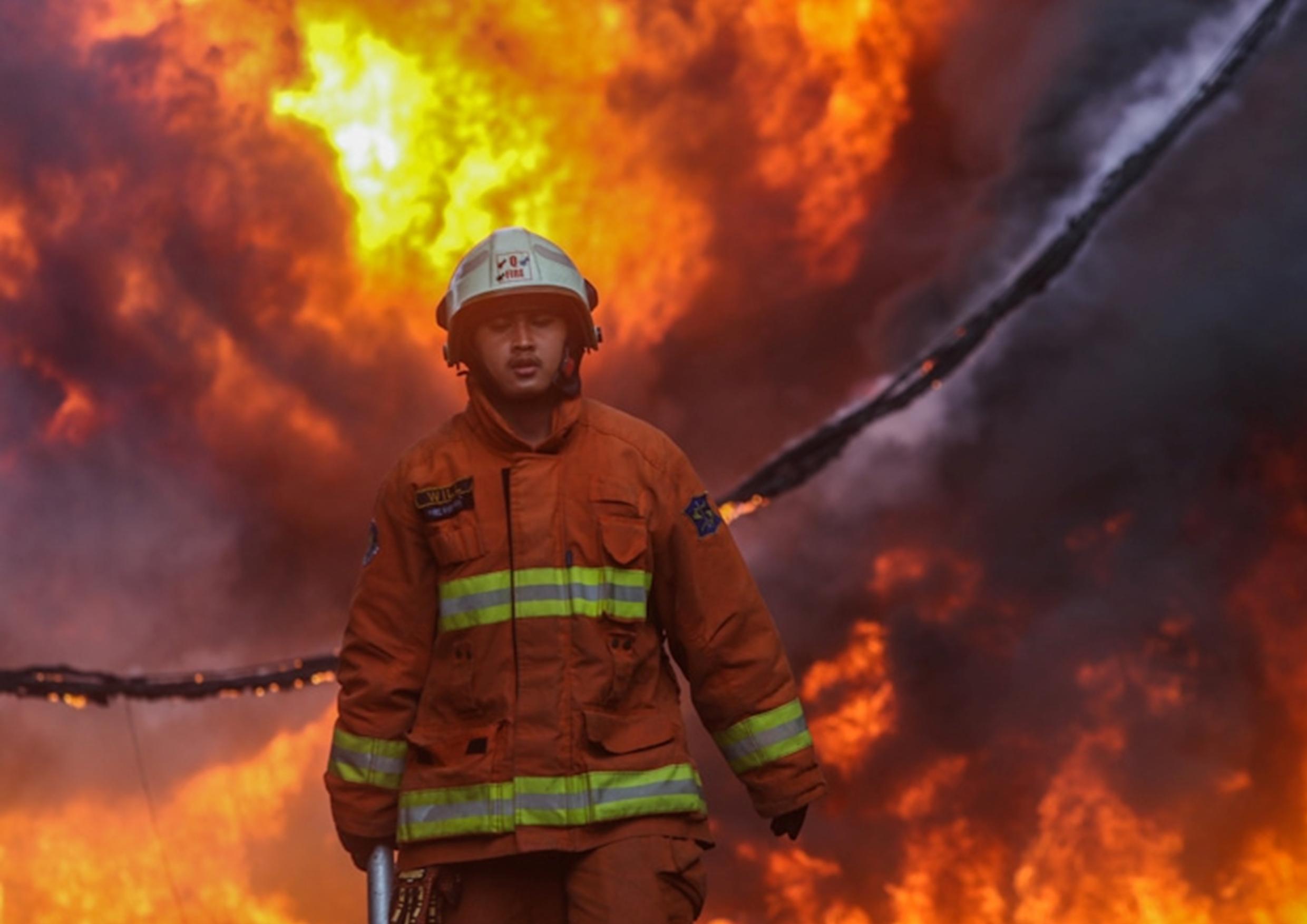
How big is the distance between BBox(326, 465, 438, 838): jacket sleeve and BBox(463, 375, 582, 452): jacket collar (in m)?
0.22

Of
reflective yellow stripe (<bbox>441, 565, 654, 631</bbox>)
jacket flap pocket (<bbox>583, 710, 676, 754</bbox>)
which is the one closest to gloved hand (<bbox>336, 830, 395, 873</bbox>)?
reflective yellow stripe (<bbox>441, 565, 654, 631</bbox>)

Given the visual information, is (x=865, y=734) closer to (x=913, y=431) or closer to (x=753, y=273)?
(x=913, y=431)

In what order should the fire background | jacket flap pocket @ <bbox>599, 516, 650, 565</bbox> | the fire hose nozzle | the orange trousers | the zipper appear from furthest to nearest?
the fire background → the fire hose nozzle → jacket flap pocket @ <bbox>599, 516, 650, 565</bbox> → the zipper → the orange trousers

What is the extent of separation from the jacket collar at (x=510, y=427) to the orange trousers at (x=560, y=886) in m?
0.89

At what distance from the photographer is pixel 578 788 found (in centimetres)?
353

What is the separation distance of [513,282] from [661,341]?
3092 mm

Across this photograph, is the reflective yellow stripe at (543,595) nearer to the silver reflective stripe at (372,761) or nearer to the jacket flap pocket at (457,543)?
the jacket flap pocket at (457,543)

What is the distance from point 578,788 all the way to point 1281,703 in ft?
12.3

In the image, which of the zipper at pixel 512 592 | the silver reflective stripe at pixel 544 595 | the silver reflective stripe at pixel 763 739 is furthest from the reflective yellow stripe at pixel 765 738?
the zipper at pixel 512 592

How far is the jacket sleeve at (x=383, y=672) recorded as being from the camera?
379 centimetres

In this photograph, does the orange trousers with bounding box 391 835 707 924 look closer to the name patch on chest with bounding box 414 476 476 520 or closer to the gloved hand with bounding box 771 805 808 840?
the gloved hand with bounding box 771 805 808 840

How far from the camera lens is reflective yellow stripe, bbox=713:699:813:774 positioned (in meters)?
3.80

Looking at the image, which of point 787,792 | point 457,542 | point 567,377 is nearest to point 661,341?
point 567,377

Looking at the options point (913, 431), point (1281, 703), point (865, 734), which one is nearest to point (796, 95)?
point (913, 431)
